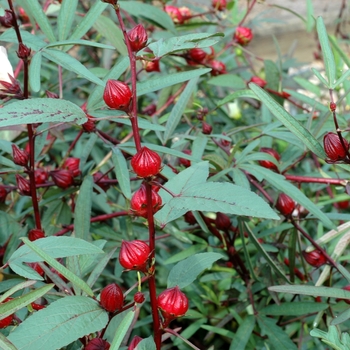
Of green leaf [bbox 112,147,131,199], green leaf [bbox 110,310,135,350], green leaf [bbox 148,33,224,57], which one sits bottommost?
green leaf [bbox 112,147,131,199]

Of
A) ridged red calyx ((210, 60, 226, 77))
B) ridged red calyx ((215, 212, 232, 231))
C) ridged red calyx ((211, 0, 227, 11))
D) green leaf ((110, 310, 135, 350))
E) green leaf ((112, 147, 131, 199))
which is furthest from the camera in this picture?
ridged red calyx ((211, 0, 227, 11))

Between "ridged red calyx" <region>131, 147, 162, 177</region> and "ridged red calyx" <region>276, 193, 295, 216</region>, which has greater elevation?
"ridged red calyx" <region>131, 147, 162, 177</region>

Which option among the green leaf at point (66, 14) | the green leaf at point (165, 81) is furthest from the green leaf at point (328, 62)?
the green leaf at point (66, 14)

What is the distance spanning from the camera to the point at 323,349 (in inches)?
30.7

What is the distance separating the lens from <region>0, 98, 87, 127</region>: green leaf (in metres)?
0.45

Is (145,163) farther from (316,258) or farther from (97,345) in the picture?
(316,258)

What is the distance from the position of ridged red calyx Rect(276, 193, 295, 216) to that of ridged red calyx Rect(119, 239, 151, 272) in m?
0.29

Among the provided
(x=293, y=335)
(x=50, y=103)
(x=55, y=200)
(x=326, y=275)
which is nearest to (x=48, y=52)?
(x=50, y=103)

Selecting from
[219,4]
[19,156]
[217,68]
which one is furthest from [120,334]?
[219,4]

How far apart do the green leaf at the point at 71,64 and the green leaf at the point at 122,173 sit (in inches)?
5.2

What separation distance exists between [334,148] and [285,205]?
0.65 feet

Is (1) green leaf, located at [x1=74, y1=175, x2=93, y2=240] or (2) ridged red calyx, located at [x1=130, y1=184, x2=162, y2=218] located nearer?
(2) ridged red calyx, located at [x1=130, y1=184, x2=162, y2=218]

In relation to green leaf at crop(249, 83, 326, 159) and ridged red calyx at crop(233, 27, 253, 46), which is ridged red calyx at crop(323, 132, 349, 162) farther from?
ridged red calyx at crop(233, 27, 253, 46)

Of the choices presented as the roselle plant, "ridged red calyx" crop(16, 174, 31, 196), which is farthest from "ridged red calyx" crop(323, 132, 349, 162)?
"ridged red calyx" crop(16, 174, 31, 196)
